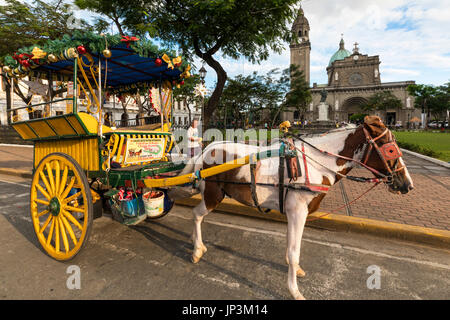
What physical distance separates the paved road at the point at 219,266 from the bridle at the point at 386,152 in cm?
132

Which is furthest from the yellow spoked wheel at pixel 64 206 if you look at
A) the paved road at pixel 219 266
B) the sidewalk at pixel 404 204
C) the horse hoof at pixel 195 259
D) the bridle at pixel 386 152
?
the sidewalk at pixel 404 204

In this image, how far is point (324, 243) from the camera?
12.3 feet

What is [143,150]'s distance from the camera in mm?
4285

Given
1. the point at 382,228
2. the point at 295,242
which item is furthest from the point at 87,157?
the point at 382,228

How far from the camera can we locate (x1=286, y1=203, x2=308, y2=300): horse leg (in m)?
2.53

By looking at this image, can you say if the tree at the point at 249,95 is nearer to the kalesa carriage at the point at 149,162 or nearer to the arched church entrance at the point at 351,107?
the kalesa carriage at the point at 149,162

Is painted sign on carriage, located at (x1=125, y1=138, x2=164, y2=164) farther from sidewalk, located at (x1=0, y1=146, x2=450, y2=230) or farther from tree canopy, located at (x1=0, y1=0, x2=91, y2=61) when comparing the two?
tree canopy, located at (x1=0, y1=0, x2=91, y2=61)

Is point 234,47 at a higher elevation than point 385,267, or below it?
higher

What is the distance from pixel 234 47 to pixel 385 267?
10.6 metres

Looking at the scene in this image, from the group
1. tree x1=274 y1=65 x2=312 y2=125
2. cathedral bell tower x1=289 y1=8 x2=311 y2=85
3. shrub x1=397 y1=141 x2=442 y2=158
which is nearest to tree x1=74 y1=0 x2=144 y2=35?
shrub x1=397 y1=141 x2=442 y2=158

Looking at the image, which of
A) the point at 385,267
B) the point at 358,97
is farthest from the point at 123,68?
the point at 358,97

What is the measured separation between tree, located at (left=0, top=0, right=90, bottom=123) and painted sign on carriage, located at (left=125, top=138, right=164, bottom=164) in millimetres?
13258
